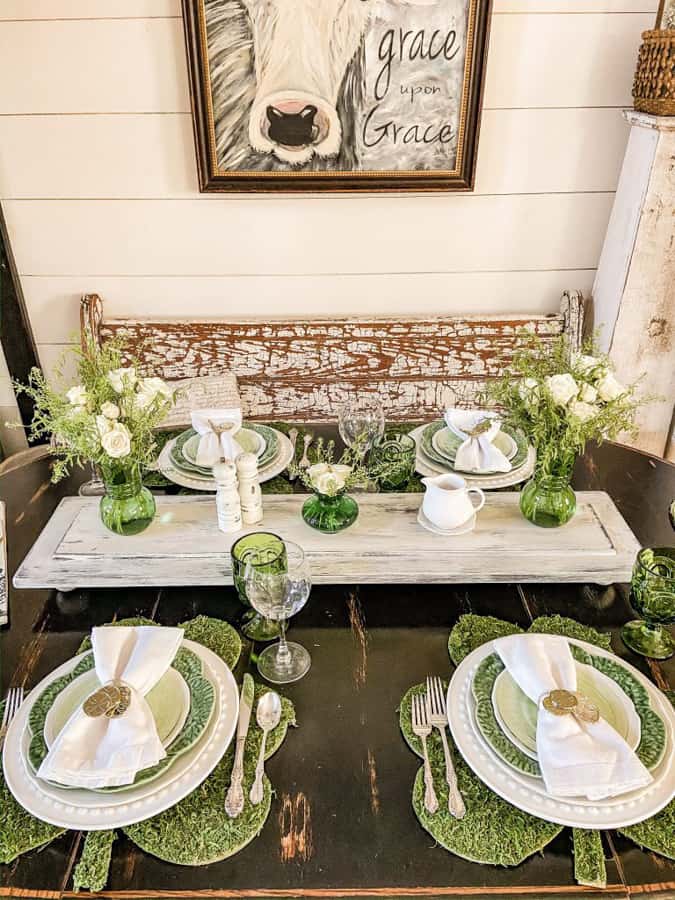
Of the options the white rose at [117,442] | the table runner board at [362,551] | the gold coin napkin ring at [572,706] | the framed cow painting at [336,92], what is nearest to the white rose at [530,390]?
the table runner board at [362,551]

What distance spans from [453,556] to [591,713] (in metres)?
0.39

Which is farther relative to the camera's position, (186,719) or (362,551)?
(362,551)

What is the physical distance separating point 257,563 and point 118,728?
0.32 metres

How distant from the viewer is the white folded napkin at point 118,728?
2.93 ft

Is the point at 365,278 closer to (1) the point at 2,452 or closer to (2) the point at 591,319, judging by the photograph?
(2) the point at 591,319

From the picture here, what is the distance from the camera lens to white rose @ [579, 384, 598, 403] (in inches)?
46.6

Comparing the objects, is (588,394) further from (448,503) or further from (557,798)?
(557,798)

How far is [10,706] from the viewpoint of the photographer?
1040mm

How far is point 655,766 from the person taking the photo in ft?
3.00

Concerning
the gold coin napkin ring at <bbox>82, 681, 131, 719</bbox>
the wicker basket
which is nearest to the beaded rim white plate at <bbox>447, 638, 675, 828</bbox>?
the gold coin napkin ring at <bbox>82, 681, 131, 719</bbox>

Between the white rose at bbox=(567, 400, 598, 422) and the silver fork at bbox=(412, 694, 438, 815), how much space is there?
1.78 ft

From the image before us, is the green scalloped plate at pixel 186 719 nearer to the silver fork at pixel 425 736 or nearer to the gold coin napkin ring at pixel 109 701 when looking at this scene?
the gold coin napkin ring at pixel 109 701

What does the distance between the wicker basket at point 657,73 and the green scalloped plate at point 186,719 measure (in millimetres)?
1850

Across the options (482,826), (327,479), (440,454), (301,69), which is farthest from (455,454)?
(301,69)
